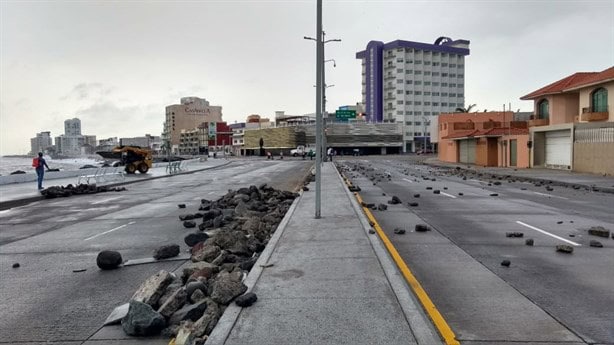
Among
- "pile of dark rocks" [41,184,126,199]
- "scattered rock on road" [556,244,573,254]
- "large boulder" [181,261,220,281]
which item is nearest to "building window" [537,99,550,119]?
"pile of dark rocks" [41,184,126,199]

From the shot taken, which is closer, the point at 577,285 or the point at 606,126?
the point at 577,285

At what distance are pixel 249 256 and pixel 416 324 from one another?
14.4ft

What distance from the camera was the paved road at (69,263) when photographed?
5875mm

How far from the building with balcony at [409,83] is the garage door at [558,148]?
318 feet

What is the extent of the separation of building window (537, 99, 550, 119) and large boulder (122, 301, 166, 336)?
168ft

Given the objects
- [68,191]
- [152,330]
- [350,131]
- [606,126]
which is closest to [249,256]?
[152,330]

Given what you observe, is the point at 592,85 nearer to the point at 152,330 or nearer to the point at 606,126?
the point at 606,126

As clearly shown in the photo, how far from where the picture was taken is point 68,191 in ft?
79.0

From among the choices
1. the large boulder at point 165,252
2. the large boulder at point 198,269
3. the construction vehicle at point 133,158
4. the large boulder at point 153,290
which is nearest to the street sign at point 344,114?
the construction vehicle at point 133,158

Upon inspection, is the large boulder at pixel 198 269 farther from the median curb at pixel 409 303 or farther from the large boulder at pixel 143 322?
the median curb at pixel 409 303

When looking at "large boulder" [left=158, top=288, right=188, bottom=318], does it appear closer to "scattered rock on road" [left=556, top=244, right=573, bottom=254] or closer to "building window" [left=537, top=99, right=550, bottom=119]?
"scattered rock on road" [left=556, top=244, right=573, bottom=254]

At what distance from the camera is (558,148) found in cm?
3981

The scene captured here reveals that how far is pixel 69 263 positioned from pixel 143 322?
4.43m

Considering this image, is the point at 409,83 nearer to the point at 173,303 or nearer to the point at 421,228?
the point at 421,228
